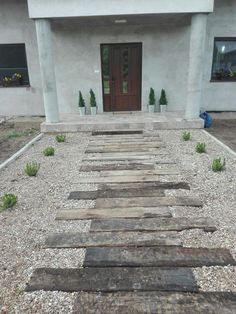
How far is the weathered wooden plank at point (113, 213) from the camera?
3.66m

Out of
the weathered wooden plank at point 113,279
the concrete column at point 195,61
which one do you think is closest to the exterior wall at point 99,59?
the concrete column at point 195,61

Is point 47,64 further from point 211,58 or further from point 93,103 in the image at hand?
point 211,58

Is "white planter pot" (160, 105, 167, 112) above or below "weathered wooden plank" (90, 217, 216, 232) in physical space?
above

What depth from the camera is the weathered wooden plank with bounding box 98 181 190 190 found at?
4500 millimetres

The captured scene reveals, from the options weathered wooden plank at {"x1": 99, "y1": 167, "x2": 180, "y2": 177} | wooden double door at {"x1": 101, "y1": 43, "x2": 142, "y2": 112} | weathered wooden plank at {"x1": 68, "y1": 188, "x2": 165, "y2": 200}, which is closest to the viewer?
weathered wooden plank at {"x1": 68, "y1": 188, "x2": 165, "y2": 200}

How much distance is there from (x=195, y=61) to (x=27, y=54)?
619 cm

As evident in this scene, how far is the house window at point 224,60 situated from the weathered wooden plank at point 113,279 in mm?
9506

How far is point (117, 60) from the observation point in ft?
32.3

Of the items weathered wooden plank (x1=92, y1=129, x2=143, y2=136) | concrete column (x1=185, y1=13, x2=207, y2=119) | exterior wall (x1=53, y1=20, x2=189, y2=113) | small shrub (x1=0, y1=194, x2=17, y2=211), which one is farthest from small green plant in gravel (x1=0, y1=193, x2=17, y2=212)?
exterior wall (x1=53, y1=20, x2=189, y2=113)

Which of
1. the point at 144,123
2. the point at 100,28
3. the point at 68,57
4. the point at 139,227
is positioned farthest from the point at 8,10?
the point at 139,227

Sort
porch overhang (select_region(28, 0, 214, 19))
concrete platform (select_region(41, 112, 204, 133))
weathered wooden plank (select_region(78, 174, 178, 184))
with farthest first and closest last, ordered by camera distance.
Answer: concrete platform (select_region(41, 112, 204, 133)), porch overhang (select_region(28, 0, 214, 19)), weathered wooden plank (select_region(78, 174, 178, 184))

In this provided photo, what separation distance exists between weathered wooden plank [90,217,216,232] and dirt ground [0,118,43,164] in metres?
3.75

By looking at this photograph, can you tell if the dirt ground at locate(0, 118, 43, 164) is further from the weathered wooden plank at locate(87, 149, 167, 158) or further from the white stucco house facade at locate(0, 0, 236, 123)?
the weathered wooden plank at locate(87, 149, 167, 158)

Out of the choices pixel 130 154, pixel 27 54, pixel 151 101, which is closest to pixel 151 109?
pixel 151 101
